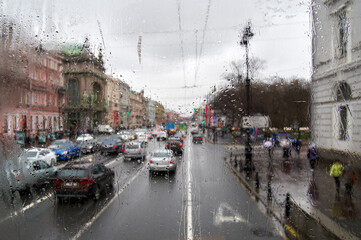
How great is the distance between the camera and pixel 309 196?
Result: 16.8ft

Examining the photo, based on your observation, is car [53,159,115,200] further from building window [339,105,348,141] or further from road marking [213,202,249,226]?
building window [339,105,348,141]

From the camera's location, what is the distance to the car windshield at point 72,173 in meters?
6.06

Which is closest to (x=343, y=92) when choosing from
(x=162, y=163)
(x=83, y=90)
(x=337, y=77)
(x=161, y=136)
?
(x=337, y=77)

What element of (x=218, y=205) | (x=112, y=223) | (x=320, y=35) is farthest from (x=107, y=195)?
(x=320, y=35)

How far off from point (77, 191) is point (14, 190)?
1445 millimetres

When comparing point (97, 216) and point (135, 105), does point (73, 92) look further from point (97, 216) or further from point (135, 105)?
point (135, 105)

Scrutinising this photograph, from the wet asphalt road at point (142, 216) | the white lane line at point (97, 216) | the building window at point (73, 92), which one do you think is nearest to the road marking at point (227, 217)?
the wet asphalt road at point (142, 216)

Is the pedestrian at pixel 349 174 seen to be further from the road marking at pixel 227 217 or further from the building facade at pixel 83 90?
the building facade at pixel 83 90

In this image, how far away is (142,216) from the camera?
202 inches

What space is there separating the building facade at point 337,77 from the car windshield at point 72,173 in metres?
5.24

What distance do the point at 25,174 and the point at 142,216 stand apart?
7.72 feet

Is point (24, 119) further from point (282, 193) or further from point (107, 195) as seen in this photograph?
point (282, 193)

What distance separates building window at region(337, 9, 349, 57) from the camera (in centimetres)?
227

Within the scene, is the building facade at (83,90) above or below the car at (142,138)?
above
